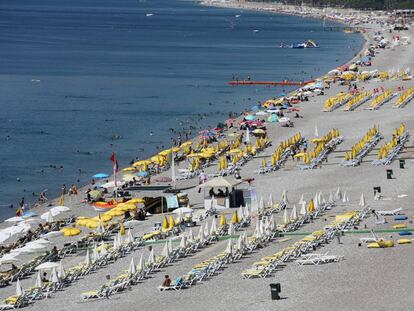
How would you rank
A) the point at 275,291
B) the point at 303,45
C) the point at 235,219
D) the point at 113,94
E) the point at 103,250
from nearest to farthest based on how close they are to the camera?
the point at 275,291 → the point at 103,250 → the point at 235,219 → the point at 113,94 → the point at 303,45

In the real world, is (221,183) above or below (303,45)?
above

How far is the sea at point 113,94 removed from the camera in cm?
7312

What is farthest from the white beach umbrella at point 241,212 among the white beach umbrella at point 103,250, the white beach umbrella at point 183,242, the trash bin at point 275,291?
the trash bin at point 275,291

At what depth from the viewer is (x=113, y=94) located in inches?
4456

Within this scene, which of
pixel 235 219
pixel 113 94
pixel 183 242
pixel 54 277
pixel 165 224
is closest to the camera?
pixel 54 277

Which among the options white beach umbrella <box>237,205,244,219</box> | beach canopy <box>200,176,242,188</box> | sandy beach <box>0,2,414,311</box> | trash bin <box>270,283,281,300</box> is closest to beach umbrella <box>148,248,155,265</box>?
sandy beach <box>0,2,414,311</box>

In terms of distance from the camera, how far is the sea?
240ft

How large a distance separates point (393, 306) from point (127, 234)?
13821 mm

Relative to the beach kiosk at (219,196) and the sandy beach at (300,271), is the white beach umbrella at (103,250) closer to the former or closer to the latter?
the sandy beach at (300,271)

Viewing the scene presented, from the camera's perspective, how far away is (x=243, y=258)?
1575 inches

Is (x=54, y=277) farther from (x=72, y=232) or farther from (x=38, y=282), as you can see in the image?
(x=72, y=232)

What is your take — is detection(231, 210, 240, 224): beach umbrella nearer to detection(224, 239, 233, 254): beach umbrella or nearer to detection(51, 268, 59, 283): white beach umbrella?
detection(224, 239, 233, 254): beach umbrella

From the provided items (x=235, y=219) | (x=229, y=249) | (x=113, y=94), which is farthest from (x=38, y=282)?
(x=113, y=94)

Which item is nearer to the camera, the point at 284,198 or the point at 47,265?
the point at 47,265
